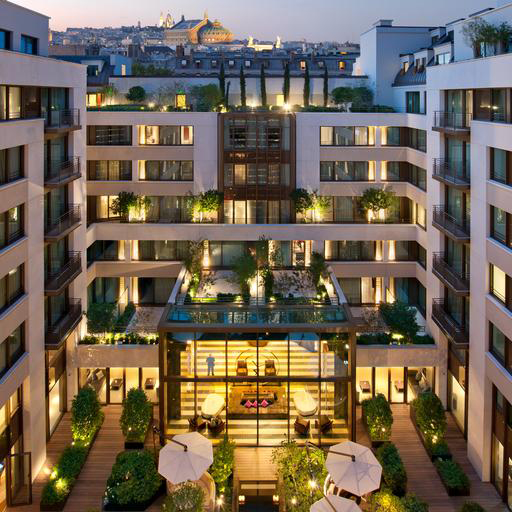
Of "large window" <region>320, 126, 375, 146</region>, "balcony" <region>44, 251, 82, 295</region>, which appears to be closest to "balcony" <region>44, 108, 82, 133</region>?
"balcony" <region>44, 251, 82, 295</region>

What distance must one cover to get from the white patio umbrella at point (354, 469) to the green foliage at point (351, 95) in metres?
34.1

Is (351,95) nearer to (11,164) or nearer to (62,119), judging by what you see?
(62,119)

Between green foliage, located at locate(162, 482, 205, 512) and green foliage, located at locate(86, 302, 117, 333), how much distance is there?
45.8ft

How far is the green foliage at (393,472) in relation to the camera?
27.7 metres

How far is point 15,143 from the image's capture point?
27.5m

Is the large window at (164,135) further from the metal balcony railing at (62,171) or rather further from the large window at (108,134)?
the metal balcony railing at (62,171)

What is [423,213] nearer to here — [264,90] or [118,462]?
[264,90]

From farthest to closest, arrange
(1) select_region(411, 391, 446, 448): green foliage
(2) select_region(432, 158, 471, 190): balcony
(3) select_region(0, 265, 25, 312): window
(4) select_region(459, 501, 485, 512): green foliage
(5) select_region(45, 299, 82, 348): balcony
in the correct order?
(2) select_region(432, 158, 471, 190): balcony < (5) select_region(45, 299, 82, 348): balcony < (1) select_region(411, 391, 446, 448): green foliage < (3) select_region(0, 265, 25, 312): window < (4) select_region(459, 501, 485, 512): green foliage

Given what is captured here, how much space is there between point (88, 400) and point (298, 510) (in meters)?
12.2

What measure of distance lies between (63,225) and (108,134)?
52.1 feet

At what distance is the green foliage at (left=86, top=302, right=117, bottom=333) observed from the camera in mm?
36062

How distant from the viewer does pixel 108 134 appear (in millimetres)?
48125

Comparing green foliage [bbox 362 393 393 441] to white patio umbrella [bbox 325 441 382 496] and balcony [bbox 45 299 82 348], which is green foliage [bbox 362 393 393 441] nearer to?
white patio umbrella [bbox 325 441 382 496]

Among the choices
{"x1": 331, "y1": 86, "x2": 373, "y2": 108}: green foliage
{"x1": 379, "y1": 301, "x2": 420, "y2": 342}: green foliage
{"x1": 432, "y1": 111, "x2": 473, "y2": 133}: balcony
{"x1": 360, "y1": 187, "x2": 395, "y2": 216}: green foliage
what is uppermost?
{"x1": 331, "y1": 86, "x2": 373, "y2": 108}: green foliage
